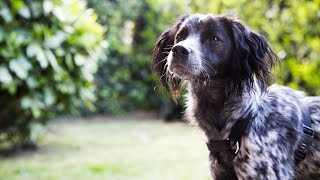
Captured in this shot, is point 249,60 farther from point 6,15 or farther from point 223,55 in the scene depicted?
point 6,15

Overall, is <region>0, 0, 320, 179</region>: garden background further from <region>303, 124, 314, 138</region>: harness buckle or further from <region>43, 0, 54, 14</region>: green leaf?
<region>303, 124, 314, 138</region>: harness buckle

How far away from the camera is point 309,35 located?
5.18m

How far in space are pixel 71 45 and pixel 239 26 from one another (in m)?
3.35

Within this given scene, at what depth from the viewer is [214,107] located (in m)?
3.07

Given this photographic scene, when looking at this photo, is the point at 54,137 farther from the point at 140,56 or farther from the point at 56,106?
the point at 140,56

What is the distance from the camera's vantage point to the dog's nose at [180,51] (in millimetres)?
2822

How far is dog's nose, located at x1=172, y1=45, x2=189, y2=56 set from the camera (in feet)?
9.26

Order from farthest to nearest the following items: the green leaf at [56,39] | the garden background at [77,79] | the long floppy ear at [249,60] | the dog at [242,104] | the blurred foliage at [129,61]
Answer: the blurred foliage at [129,61]
the green leaf at [56,39]
the garden background at [77,79]
the long floppy ear at [249,60]
the dog at [242,104]

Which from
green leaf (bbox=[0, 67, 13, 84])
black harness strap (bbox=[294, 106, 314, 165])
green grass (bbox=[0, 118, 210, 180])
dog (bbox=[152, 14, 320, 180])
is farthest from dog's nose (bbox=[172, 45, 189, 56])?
green leaf (bbox=[0, 67, 13, 84])

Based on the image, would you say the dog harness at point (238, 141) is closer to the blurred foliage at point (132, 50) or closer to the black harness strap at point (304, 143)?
the black harness strap at point (304, 143)

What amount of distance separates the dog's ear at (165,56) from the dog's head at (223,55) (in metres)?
0.35

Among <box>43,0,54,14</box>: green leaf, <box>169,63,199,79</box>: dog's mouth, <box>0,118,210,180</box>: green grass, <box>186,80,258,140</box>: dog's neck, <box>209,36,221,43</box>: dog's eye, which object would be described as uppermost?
<box>43,0,54,14</box>: green leaf

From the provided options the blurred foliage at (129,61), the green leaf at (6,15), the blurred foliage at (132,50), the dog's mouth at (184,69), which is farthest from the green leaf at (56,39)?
the blurred foliage at (129,61)

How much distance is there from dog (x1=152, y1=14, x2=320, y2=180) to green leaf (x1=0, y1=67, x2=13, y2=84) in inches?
110
